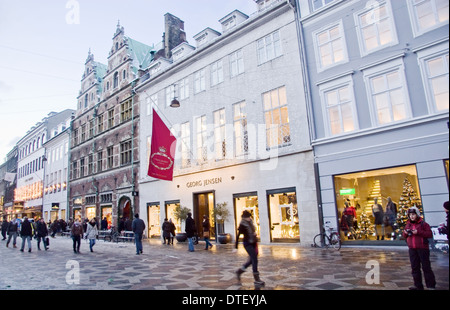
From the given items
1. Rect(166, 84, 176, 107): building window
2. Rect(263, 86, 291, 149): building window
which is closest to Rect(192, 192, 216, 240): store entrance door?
Rect(263, 86, 291, 149): building window

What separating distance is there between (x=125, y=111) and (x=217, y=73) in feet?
38.7

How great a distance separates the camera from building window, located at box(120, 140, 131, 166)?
88.6 ft

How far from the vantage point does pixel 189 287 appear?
22.3 ft

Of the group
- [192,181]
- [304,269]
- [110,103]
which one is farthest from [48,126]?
[304,269]

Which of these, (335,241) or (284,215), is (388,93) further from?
(284,215)

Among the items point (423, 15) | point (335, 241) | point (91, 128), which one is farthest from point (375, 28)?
point (91, 128)

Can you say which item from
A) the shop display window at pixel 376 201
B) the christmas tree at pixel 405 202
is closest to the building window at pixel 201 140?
the shop display window at pixel 376 201

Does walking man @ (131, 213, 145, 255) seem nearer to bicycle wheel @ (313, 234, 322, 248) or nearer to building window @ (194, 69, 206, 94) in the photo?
bicycle wheel @ (313, 234, 322, 248)

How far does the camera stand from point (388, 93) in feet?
41.3

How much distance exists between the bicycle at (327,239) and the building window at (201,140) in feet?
28.4

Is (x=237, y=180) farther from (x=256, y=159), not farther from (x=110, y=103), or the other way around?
(x=110, y=103)

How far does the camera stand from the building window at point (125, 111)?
27.6 m

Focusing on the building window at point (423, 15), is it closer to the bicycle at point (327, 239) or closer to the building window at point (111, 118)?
the bicycle at point (327, 239)
